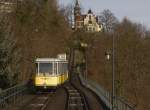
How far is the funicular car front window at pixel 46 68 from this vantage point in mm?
49031

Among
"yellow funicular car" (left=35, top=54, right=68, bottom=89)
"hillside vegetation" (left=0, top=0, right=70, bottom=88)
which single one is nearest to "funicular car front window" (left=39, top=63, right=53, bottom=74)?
"yellow funicular car" (left=35, top=54, right=68, bottom=89)

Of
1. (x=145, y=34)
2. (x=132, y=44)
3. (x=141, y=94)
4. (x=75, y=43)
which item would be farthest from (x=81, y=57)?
(x=141, y=94)

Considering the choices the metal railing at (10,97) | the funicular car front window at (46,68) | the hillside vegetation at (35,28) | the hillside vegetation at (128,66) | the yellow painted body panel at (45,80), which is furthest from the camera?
the hillside vegetation at (128,66)

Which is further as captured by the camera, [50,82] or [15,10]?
[15,10]

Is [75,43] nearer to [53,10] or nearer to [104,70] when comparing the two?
[53,10]

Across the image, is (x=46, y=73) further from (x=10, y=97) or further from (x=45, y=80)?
(x=10, y=97)

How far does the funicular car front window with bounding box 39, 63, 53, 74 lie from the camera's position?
49031 millimetres

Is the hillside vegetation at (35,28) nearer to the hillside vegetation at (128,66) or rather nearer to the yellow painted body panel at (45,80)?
the yellow painted body panel at (45,80)

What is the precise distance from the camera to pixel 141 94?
8031 centimetres

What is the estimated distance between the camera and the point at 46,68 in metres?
49.3

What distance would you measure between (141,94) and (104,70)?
8.48 meters

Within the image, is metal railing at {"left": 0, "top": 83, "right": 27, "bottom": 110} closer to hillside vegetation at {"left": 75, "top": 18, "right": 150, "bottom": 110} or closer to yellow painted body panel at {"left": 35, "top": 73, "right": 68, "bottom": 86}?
yellow painted body panel at {"left": 35, "top": 73, "right": 68, "bottom": 86}

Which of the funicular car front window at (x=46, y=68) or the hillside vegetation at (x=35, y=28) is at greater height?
the hillside vegetation at (x=35, y=28)

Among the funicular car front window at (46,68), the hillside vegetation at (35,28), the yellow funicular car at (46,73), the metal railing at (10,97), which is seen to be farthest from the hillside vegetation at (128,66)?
the metal railing at (10,97)
